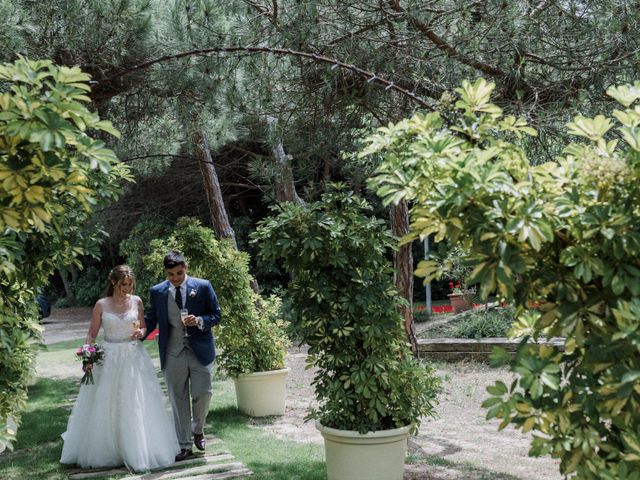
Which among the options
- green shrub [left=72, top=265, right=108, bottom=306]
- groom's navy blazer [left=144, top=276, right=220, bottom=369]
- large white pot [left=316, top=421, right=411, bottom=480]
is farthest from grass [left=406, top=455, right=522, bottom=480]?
green shrub [left=72, top=265, right=108, bottom=306]

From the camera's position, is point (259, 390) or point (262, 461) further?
point (259, 390)

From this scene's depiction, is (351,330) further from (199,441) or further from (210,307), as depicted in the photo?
(199,441)

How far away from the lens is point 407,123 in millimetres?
2719

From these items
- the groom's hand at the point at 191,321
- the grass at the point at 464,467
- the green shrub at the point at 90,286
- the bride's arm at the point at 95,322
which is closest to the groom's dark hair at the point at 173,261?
the groom's hand at the point at 191,321

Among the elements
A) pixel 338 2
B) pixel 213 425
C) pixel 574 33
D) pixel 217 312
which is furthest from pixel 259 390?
pixel 574 33

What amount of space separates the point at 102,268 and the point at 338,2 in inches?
985

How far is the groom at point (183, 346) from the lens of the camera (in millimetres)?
6227

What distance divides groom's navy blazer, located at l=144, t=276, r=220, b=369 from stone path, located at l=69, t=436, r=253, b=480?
0.78 meters

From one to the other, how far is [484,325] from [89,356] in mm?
7306

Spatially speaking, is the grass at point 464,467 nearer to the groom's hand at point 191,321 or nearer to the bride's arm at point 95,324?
the groom's hand at point 191,321

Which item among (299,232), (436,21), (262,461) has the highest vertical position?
(436,21)

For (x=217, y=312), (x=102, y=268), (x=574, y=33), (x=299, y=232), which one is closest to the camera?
(x=299, y=232)

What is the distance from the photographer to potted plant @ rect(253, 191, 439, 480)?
16.2 ft

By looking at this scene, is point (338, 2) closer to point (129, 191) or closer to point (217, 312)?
point (217, 312)
